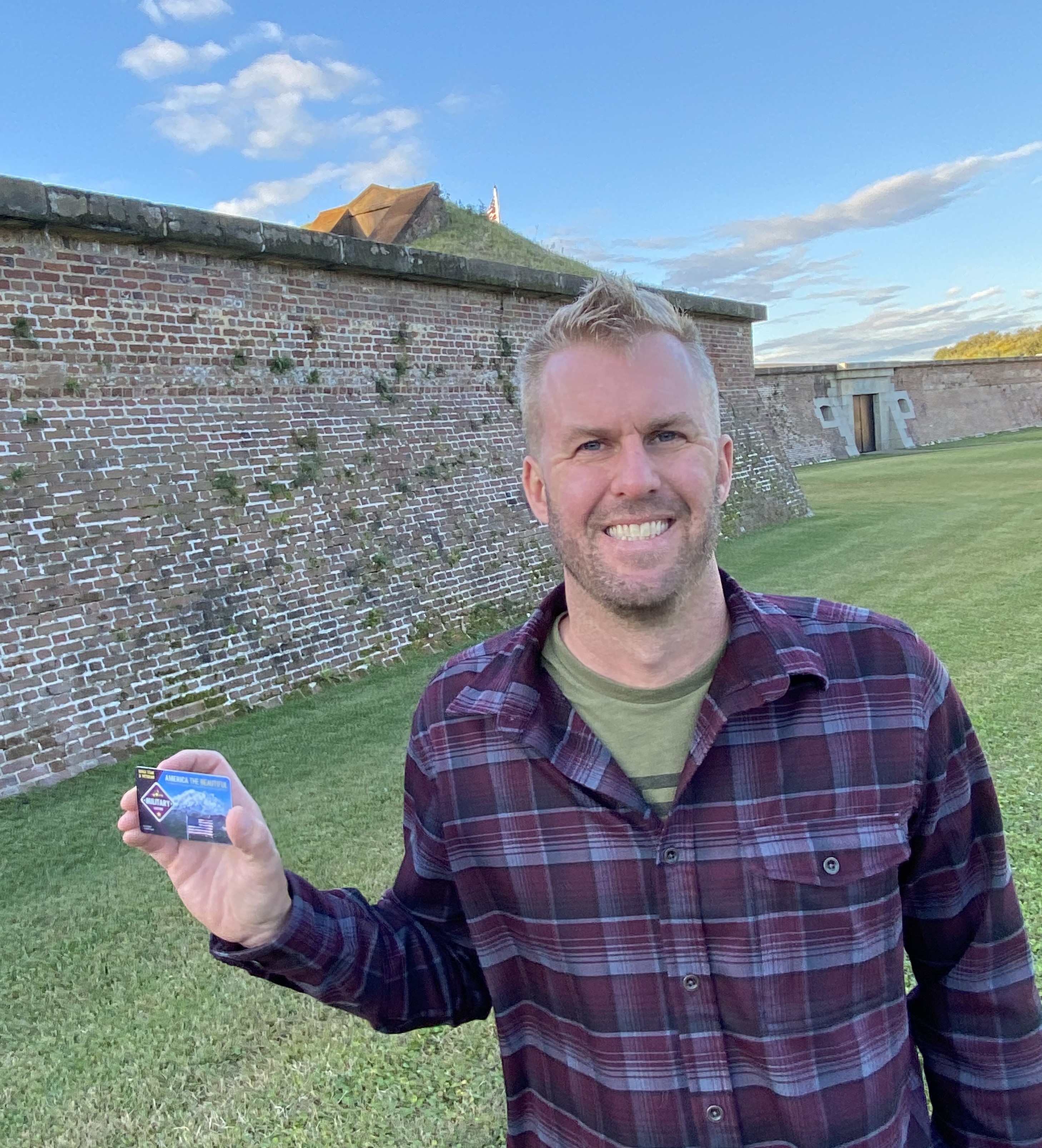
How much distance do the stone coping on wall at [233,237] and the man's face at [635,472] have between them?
306 centimetres

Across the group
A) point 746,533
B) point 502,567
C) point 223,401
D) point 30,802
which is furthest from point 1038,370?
point 30,802

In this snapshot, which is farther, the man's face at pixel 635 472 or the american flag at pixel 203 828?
the man's face at pixel 635 472

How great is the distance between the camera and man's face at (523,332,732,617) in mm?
1462

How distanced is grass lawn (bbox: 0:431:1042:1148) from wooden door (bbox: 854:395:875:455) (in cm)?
2892

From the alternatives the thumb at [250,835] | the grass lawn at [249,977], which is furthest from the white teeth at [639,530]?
the grass lawn at [249,977]

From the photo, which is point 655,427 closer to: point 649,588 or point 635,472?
point 635,472

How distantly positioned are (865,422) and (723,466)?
36902mm

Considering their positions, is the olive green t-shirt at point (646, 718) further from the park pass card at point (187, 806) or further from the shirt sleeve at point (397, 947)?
the park pass card at point (187, 806)

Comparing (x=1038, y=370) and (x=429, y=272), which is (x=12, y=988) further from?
(x=1038, y=370)

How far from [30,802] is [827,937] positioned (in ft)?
18.1

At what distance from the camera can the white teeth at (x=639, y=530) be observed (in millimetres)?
1474

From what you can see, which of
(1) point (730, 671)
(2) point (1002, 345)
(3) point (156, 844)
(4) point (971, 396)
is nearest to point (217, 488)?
(3) point (156, 844)

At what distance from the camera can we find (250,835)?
130 centimetres

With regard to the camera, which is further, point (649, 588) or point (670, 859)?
point (649, 588)
